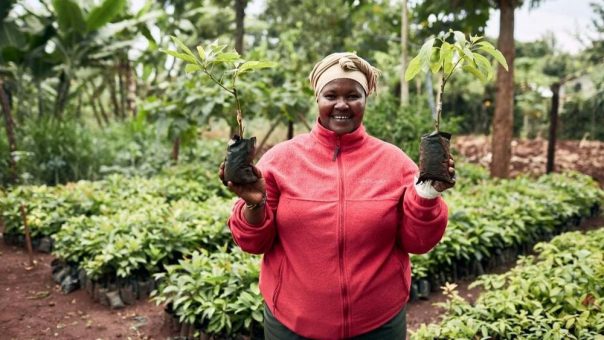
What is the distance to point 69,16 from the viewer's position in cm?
852

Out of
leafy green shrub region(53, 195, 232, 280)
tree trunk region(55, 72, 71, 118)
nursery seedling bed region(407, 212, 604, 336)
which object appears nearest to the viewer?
nursery seedling bed region(407, 212, 604, 336)

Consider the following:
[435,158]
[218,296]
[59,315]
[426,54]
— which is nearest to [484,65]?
[426,54]

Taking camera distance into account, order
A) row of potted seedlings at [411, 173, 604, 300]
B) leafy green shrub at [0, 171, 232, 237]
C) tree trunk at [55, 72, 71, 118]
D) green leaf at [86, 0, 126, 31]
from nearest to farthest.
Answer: row of potted seedlings at [411, 173, 604, 300] < leafy green shrub at [0, 171, 232, 237] < green leaf at [86, 0, 126, 31] < tree trunk at [55, 72, 71, 118]

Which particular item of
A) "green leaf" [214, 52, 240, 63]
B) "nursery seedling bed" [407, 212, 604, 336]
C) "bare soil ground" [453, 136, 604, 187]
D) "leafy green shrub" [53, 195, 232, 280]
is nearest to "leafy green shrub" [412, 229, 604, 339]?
"nursery seedling bed" [407, 212, 604, 336]

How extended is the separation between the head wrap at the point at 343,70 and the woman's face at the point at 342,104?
17 millimetres

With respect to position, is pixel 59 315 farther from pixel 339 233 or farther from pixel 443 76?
pixel 443 76

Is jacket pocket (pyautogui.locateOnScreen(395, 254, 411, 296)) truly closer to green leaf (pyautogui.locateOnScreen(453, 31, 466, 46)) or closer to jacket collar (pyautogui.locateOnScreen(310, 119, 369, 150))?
jacket collar (pyautogui.locateOnScreen(310, 119, 369, 150))

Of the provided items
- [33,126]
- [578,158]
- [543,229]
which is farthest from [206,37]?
[543,229]

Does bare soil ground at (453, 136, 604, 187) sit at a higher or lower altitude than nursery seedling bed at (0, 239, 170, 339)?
lower

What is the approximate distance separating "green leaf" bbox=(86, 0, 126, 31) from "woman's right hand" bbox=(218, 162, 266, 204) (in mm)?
8320

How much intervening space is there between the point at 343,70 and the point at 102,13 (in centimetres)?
835

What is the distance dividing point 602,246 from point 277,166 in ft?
12.1

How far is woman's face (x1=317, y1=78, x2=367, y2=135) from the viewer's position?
169 cm

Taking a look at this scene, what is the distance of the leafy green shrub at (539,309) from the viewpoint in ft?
9.25
